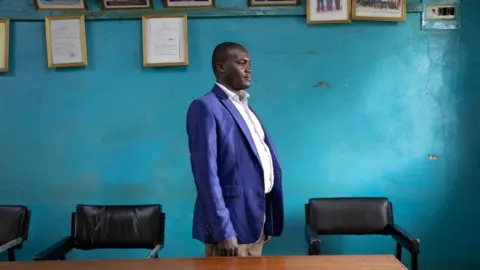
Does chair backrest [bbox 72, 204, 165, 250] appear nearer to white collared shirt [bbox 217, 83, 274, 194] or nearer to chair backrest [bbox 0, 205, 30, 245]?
chair backrest [bbox 0, 205, 30, 245]

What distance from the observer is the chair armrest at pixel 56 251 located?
6.03 feet

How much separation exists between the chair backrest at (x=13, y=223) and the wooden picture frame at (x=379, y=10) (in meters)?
2.20

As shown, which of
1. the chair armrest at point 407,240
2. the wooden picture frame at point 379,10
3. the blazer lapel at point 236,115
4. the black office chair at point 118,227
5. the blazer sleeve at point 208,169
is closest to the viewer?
the blazer sleeve at point 208,169

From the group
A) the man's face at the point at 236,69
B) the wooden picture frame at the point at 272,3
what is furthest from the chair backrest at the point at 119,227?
the wooden picture frame at the point at 272,3

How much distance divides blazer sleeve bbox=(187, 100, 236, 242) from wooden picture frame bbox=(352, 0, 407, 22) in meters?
1.37

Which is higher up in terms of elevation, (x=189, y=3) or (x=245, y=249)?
(x=189, y=3)

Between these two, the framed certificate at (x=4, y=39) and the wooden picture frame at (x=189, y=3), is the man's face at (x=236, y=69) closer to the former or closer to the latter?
the wooden picture frame at (x=189, y=3)

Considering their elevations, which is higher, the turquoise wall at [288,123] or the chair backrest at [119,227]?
the turquoise wall at [288,123]

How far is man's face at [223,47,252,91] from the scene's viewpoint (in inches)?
68.1

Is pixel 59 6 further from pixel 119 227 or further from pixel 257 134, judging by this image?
pixel 257 134

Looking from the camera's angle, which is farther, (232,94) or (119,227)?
(119,227)

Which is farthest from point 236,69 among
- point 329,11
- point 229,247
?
point 329,11

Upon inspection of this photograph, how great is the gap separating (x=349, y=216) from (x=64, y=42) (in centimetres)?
196

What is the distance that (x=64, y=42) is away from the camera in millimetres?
2521
